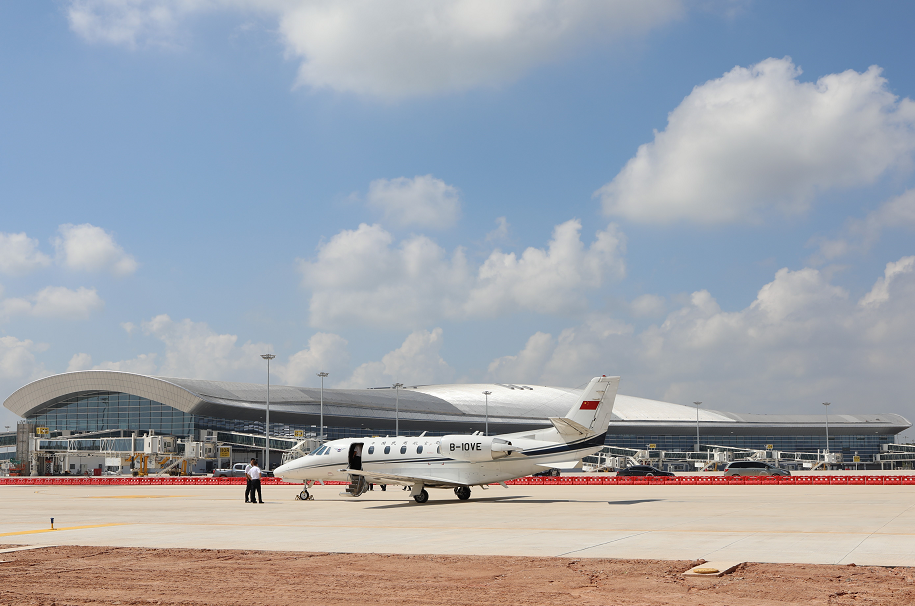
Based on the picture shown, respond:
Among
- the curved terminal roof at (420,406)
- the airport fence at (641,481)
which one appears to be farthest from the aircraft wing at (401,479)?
the curved terminal roof at (420,406)

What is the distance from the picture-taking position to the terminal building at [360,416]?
111688 millimetres

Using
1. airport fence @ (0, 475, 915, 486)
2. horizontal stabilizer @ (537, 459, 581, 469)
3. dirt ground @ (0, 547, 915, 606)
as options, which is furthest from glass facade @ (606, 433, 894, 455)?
dirt ground @ (0, 547, 915, 606)

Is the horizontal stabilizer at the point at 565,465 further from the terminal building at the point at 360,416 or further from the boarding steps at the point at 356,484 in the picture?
the terminal building at the point at 360,416

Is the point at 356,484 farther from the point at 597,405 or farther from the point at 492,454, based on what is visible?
the point at 597,405

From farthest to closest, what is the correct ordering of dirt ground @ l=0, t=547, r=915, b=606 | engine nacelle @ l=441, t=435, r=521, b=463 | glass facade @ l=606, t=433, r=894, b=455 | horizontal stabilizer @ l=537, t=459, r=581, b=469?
glass facade @ l=606, t=433, r=894, b=455 < engine nacelle @ l=441, t=435, r=521, b=463 < horizontal stabilizer @ l=537, t=459, r=581, b=469 < dirt ground @ l=0, t=547, r=915, b=606

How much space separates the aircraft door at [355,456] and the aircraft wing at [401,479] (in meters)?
1.96

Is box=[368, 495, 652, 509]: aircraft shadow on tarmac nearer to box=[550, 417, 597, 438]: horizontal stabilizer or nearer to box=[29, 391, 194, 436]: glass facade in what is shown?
box=[550, 417, 597, 438]: horizontal stabilizer

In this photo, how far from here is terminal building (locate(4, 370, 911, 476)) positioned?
366 feet

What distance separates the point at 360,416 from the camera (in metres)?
128

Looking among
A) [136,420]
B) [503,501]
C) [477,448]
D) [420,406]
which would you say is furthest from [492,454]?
[420,406]

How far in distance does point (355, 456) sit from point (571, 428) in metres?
10.1

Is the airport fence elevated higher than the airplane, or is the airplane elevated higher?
the airplane

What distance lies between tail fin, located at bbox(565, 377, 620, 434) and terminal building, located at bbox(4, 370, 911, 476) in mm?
66718

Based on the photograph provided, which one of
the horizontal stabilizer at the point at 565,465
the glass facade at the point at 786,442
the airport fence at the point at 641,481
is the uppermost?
the horizontal stabilizer at the point at 565,465
